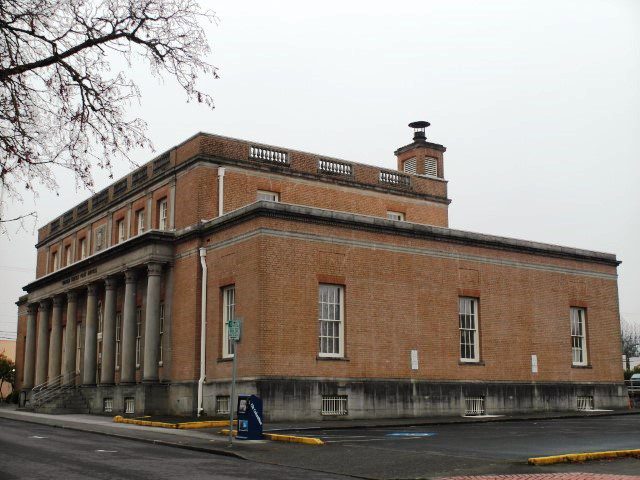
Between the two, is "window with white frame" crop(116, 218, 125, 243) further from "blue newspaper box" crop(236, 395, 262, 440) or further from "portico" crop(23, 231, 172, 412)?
"blue newspaper box" crop(236, 395, 262, 440)

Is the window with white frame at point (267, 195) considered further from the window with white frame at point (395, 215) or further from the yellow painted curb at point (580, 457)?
the yellow painted curb at point (580, 457)

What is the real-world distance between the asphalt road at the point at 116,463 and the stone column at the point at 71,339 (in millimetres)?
20981

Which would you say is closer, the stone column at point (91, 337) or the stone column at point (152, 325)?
the stone column at point (152, 325)

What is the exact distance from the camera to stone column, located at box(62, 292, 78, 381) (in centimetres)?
4078

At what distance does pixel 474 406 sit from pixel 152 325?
45.6ft

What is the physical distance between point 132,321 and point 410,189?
15.8 meters

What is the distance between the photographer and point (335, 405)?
28391 mm

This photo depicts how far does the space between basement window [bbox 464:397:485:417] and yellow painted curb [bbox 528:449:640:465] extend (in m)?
15.9

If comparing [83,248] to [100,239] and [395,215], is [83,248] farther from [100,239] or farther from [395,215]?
[395,215]

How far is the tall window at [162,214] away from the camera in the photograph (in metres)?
36.1

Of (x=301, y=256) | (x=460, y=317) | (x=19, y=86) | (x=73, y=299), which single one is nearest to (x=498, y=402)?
(x=460, y=317)

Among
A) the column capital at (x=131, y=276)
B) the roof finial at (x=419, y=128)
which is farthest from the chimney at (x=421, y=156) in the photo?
the column capital at (x=131, y=276)

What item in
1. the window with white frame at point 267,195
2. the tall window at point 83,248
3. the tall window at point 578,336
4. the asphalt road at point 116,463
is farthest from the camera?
the tall window at point 83,248

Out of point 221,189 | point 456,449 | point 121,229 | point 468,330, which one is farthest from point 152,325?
point 456,449
